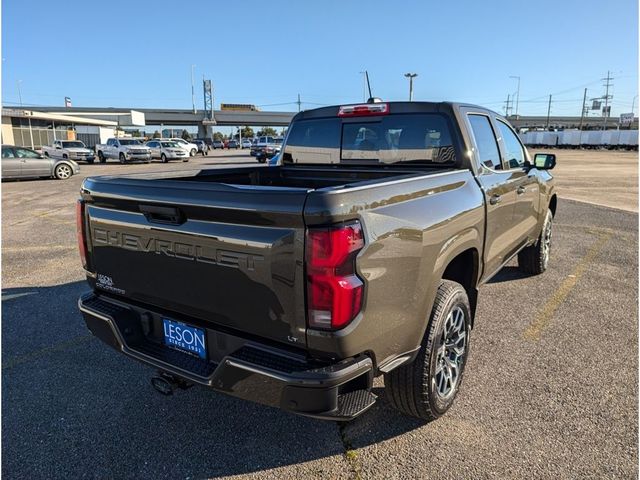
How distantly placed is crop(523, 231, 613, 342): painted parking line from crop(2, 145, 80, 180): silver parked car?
68.6ft

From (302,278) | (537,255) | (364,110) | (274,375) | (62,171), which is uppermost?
(364,110)

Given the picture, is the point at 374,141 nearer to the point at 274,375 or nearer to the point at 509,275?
the point at 274,375

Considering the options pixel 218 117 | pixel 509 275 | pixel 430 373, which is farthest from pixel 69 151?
pixel 218 117

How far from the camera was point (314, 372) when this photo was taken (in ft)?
6.64

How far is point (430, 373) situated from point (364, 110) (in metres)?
2.27

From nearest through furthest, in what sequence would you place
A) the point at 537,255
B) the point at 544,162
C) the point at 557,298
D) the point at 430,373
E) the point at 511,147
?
the point at 430,373 → the point at 511,147 → the point at 544,162 → the point at 557,298 → the point at 537,255

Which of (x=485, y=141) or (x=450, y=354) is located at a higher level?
(x=485, y=141)

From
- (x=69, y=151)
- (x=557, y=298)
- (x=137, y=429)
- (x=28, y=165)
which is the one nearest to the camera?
(x=137, y=429)

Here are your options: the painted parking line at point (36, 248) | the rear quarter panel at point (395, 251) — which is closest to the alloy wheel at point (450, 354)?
the rear quarter panel at point (395, 251)

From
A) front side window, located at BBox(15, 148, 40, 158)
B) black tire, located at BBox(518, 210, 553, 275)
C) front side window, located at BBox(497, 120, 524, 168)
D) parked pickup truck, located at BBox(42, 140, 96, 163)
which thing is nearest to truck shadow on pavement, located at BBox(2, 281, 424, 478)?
front side window, located at BBox(497, 120, 524, 168)

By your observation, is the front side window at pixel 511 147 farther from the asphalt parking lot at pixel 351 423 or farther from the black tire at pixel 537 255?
the asphalt parking lot at pixel 351 423

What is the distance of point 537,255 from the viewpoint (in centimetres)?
580

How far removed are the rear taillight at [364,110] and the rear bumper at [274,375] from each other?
2330 millimetres

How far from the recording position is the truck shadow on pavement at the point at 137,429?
8.36ft
